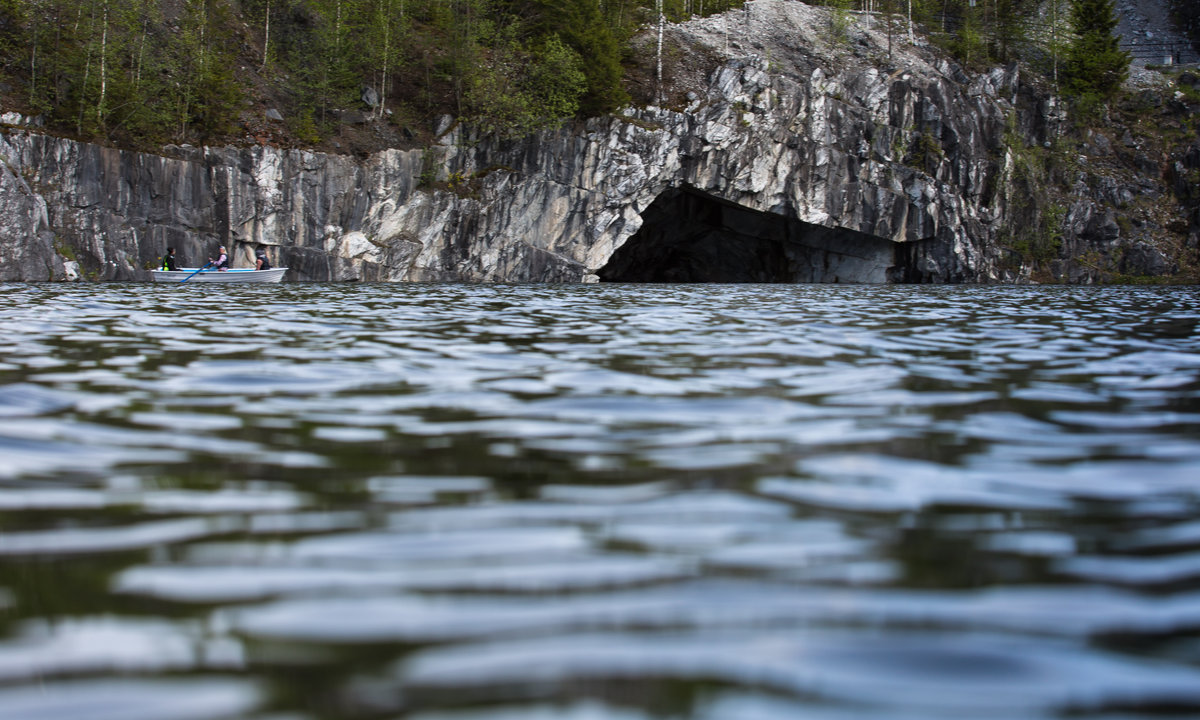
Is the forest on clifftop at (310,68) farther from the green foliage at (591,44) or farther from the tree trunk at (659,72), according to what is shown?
the tree trunk at (659,72)

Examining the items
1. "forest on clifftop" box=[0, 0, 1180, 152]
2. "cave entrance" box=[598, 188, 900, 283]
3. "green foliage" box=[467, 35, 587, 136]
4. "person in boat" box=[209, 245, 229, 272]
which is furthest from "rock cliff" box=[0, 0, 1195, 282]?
"forest on clifftop" box=[0, 0, 1180, 152]

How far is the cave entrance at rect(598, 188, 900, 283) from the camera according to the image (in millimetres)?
49906

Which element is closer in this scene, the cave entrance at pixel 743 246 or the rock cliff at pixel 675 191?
the rock cliff at pixel 675 191

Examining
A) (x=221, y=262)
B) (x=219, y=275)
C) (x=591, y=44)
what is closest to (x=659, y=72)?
(x=591, y=44)

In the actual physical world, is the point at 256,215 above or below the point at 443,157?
below

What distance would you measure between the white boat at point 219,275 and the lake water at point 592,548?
26.9 metres

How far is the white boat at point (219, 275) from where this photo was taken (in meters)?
31.0

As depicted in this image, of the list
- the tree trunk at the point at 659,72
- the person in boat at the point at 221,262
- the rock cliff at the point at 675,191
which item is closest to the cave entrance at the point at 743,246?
the rock cliff at the point at 675,191

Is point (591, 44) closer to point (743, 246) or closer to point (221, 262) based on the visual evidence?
point (743, 246)

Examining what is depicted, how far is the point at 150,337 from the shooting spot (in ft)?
31.0

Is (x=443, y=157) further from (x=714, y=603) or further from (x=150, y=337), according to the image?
(x=714, y=603)

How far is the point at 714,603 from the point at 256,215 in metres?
37.4

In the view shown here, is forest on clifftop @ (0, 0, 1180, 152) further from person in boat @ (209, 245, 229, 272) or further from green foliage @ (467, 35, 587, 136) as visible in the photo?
person in boat @ (209, 245, 229, 272)

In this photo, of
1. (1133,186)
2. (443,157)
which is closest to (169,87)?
(443,157)
